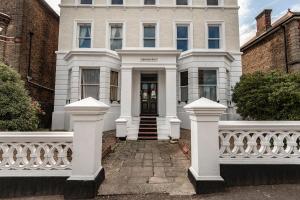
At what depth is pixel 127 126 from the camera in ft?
35.1

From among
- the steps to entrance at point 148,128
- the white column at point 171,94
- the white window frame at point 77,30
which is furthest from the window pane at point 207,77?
the white window frame at point 77,30

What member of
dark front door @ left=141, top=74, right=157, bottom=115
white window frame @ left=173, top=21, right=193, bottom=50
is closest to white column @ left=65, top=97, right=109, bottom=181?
dark front door @ left=141, top=74, right=157, bottom=115

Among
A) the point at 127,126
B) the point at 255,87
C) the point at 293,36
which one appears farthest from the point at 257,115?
the point at 293,36

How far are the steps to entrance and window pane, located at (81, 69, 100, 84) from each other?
12.7 feet

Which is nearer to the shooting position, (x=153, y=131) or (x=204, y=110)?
(x=204, y=110)

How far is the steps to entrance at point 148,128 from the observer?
34.1 feet

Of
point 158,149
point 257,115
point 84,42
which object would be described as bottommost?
point 158,149

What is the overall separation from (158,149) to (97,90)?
21.0 ft

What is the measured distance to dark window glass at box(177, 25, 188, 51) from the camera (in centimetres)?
1434

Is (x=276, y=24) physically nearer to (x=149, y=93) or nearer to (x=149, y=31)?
(x=149, y=31)

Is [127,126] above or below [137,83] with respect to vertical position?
below

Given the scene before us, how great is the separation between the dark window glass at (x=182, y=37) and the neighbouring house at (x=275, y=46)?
24.0ft

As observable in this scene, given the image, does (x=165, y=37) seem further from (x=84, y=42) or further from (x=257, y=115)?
(x=257, y=115)

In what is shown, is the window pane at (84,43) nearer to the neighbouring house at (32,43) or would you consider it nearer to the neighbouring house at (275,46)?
the neighbouring house at (32,43)
